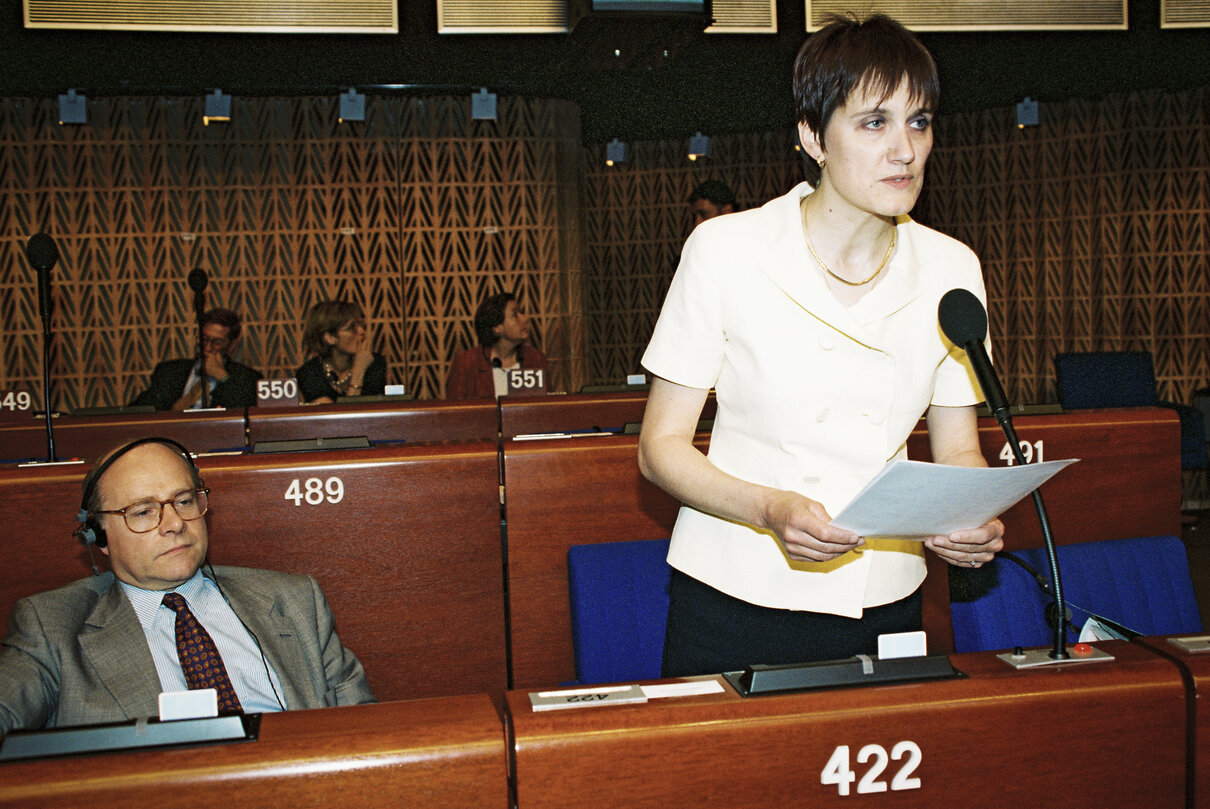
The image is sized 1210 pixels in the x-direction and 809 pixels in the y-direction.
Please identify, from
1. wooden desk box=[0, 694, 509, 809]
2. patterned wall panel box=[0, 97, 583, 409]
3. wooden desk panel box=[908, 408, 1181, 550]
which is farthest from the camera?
patterned wall panel box=[0, 97, 583, 409]

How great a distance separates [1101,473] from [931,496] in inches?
71.3

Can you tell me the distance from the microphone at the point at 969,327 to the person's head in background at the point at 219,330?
204 inches

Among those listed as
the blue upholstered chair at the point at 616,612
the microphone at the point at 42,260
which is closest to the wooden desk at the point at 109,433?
the microphone at the point at 42,260

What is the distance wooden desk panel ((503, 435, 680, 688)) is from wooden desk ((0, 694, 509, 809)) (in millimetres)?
1450

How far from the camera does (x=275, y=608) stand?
83.5 inches

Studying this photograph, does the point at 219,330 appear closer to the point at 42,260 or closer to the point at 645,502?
the point at 42,260

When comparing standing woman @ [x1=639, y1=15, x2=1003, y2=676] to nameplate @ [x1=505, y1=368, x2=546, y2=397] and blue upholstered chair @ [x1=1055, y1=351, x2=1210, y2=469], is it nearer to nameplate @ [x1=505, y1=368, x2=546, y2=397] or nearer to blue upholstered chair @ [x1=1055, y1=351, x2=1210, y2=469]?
nameplate @ [x1=505, y1=368, x2=546, y2=397]

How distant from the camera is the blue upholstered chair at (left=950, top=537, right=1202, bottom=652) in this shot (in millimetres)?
2209

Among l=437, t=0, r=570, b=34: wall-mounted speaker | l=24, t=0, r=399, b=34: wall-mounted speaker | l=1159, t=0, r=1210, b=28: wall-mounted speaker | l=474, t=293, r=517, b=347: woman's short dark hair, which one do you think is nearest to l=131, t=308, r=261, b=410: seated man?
l=474, t=293, r=517, b=347: woman's short dark hair

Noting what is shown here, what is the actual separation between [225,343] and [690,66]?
12.7 feet

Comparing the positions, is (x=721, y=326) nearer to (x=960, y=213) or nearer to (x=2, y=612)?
(x=2, y=612)

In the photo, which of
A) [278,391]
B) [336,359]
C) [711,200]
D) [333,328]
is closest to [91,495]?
[278,391]

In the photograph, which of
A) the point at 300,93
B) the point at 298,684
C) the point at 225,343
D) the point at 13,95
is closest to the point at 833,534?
the point at 298,684

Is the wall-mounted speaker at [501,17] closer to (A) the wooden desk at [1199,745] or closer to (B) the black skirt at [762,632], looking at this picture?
(B) the black skirt at [762,632]
